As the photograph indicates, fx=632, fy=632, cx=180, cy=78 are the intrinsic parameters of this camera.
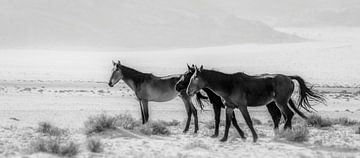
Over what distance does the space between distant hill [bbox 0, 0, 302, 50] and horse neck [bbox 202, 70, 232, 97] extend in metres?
89.8

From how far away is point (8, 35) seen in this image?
342 feet

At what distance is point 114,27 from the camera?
4668 inches

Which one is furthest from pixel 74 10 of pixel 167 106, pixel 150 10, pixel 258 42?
pixel 167 106

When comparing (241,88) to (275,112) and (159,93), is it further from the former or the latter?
(159,93)

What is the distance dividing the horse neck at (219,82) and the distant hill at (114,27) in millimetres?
89820

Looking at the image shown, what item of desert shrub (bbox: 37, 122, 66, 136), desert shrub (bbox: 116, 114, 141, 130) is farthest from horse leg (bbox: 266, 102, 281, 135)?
desert shrub (bbox: 37, 122, 66, 136)

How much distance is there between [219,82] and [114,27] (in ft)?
357

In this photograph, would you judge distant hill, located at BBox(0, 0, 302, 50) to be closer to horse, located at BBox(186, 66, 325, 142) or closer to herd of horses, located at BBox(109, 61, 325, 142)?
herd of horses, located at BBox(109, 61, 325, 142)

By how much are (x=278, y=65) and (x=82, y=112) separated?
49.0 meters

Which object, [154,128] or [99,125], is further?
[154,128]

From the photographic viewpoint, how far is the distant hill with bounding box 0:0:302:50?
10575 cm

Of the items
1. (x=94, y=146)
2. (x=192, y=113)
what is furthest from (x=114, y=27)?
(x=94, y=146)

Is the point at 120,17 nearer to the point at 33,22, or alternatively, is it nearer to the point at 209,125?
the point at 33,22

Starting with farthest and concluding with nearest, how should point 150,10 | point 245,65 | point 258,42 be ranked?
1. point 150,10
2. point 258,42
3. point 245,65
